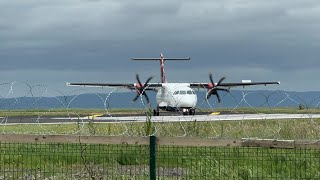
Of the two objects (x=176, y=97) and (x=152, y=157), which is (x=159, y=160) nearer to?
(x=152, y=157)

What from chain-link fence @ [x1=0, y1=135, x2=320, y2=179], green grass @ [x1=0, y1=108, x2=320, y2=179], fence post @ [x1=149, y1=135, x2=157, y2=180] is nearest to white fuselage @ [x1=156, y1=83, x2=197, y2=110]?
green grass @ [x1=0, y1=108, x2=320, y2=179]

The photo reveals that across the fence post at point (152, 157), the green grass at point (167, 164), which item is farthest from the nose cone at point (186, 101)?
the fence post at point (152, 157)

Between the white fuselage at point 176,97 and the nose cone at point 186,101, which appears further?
the white fuselage at point 176,97

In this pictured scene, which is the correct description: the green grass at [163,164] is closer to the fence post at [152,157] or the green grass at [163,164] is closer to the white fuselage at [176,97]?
the fence post at [152,157]

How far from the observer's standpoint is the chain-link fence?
33.7 feet

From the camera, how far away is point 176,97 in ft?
166

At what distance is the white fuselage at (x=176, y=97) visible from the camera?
49781 mm

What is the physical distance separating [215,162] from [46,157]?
4278 mm

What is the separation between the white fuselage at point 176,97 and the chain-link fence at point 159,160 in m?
31.1

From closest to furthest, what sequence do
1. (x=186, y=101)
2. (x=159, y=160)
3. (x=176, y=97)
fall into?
(x=159, y=160), (x=186, y=101), (x=176, y=97)

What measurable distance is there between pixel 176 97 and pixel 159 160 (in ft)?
121

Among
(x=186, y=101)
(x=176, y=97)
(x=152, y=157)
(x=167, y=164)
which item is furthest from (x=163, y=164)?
(x=176, y=97)

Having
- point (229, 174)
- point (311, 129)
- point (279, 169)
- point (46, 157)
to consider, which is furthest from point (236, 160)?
point (311, 129)

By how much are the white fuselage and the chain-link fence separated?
31113 mm
